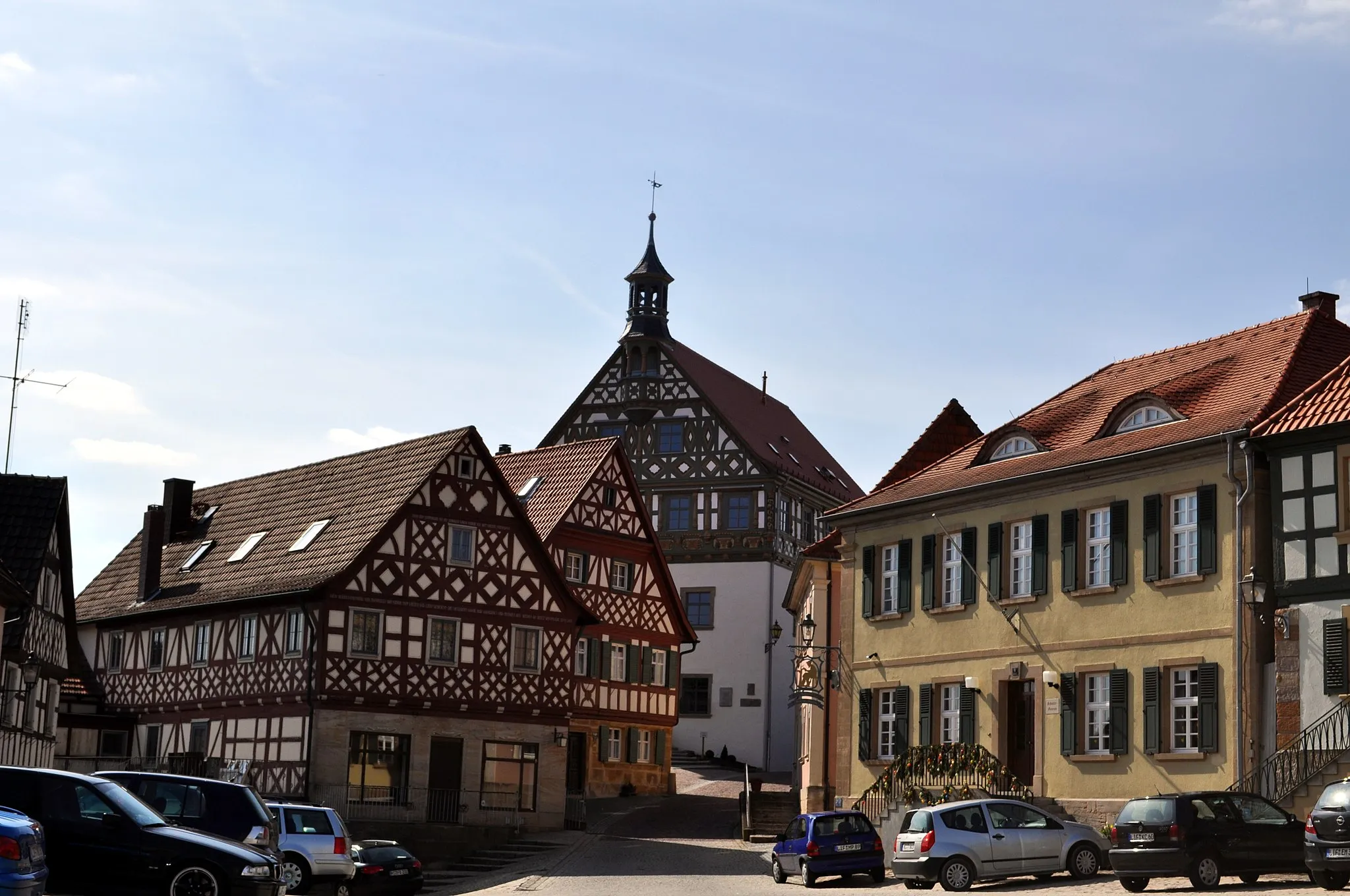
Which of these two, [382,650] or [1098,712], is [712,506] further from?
[1098,712]

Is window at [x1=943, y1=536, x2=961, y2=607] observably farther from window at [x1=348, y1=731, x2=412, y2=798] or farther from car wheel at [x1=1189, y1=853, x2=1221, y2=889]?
window at [x1=348, y1=731, x2=412, y2=798]

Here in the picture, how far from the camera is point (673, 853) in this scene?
138 feet

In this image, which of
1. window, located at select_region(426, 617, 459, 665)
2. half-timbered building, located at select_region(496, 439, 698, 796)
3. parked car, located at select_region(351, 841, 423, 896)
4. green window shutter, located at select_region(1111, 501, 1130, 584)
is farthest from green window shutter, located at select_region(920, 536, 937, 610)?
half-timbered building, located at select_region(496, 439, 698, 796)

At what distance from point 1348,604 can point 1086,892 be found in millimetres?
7130

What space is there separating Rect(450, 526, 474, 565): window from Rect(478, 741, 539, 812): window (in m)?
4.57

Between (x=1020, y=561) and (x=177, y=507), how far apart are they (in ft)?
94.1

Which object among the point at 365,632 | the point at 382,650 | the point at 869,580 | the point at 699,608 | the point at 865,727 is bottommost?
the point at 865,727

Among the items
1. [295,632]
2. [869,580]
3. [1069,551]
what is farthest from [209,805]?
[295,632]

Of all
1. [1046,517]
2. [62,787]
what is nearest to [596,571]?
[1046,517]

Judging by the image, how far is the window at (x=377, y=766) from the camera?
45844 millimetres

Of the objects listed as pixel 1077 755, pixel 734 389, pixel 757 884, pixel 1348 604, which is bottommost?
pixel 757 884

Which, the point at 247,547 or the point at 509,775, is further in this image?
the point at 247,547

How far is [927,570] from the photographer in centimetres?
4094

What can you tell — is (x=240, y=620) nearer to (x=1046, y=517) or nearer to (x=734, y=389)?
(x=1046, y=517)
